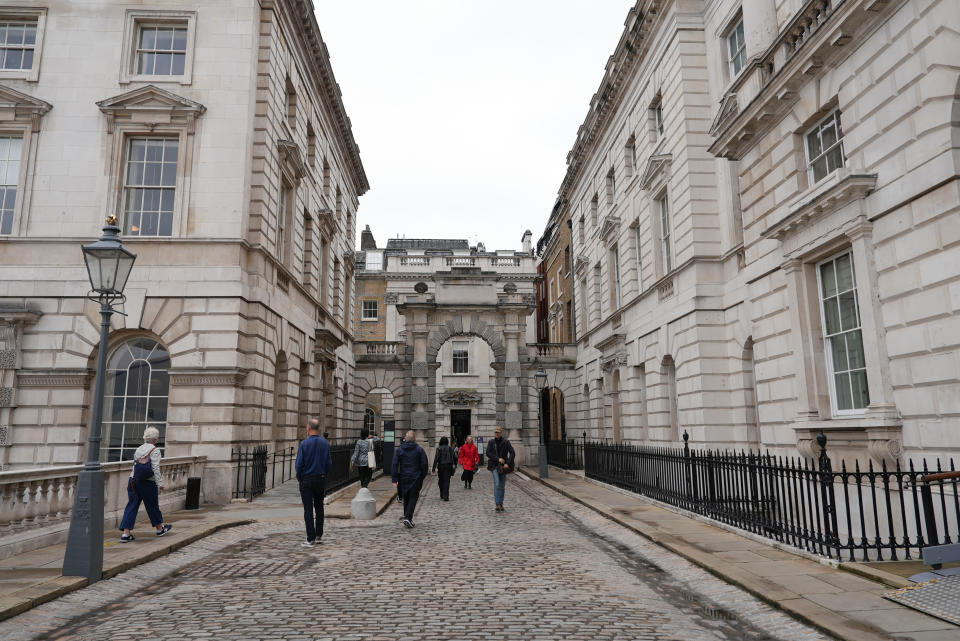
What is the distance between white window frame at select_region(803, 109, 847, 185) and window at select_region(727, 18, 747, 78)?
6.29 m

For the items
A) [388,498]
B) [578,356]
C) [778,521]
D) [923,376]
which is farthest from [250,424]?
[578,356]

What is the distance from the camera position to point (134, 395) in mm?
16438

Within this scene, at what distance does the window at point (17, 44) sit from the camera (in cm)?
1752

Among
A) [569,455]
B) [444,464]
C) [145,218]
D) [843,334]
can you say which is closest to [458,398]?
[569,455]

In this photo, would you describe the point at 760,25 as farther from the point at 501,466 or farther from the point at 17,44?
the point at 17,44

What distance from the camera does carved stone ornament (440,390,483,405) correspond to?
146 feet

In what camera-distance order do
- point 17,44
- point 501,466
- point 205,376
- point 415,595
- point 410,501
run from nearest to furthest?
point 415,595 → point 410,501 → point 501,466 → point 205,376 → point 17,44

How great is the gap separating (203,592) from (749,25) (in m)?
14.2

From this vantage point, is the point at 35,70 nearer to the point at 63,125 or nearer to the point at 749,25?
the point at 63,125

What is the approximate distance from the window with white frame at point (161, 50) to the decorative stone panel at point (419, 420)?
17.3 meters

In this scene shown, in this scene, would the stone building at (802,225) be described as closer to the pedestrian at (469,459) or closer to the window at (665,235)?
the window at (665,235)

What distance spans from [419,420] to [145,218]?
16.0 metres

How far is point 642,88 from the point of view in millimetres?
22578

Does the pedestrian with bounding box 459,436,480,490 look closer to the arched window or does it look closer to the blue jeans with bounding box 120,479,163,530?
the arched window
